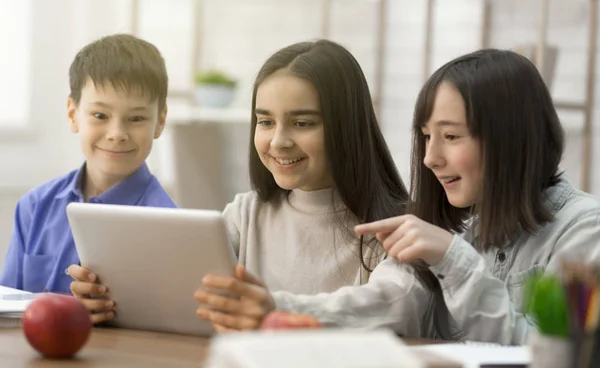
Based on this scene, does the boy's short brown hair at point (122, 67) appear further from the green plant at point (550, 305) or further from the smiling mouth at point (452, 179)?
the green plant at point (550, 305)

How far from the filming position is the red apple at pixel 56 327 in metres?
1.23

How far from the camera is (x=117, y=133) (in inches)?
78.7

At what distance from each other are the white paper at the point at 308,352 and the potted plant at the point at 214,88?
10.8 feet

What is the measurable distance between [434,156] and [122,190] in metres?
0.74

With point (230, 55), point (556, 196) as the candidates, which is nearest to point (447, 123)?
point (556, 196)

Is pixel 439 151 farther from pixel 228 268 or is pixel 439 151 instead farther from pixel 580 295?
pixel 580 295

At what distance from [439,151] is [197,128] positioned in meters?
2.69

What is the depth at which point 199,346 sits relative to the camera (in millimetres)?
1351

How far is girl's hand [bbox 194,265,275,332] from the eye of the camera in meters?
1.34

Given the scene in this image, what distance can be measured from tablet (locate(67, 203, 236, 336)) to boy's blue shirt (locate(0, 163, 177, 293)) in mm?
472

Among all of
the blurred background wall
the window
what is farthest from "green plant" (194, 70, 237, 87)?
the window

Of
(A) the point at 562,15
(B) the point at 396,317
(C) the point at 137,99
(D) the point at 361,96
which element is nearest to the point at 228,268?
(B) the point at 396,317

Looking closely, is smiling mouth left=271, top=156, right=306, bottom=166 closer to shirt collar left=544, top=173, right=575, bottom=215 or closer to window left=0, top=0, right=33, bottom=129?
shirt collar left=544, top=173, right=575, bottom=215

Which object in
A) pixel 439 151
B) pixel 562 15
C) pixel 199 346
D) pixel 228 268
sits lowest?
pixel 199 346
